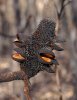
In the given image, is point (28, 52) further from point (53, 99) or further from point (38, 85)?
point (38, 85)

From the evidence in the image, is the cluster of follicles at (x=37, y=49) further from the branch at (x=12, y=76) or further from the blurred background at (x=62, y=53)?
the blurred background at (x=62, y=53)

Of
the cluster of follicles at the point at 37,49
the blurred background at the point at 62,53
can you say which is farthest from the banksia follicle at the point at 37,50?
the blurred background at the point at 62,53

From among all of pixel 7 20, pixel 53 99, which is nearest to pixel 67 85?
pixel 53 99

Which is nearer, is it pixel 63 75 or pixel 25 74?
pixel 25 74

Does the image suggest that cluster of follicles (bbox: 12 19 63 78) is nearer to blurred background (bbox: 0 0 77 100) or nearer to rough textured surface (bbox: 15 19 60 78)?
rough textured surface (bbox: 15 19 60 78)

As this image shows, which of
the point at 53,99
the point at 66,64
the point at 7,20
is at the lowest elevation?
the point at 53,99

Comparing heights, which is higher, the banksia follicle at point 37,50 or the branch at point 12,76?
the banksia follicle at point 37,50

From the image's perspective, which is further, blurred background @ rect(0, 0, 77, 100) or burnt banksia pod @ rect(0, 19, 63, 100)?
blurred background @ rect(0, 0, 77, 100)

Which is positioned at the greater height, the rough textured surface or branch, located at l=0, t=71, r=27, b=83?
the rough textured surface

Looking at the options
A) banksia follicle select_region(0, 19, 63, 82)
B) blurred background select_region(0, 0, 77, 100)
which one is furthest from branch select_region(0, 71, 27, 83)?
blurred background select_region(0, 0, 77, 100)
